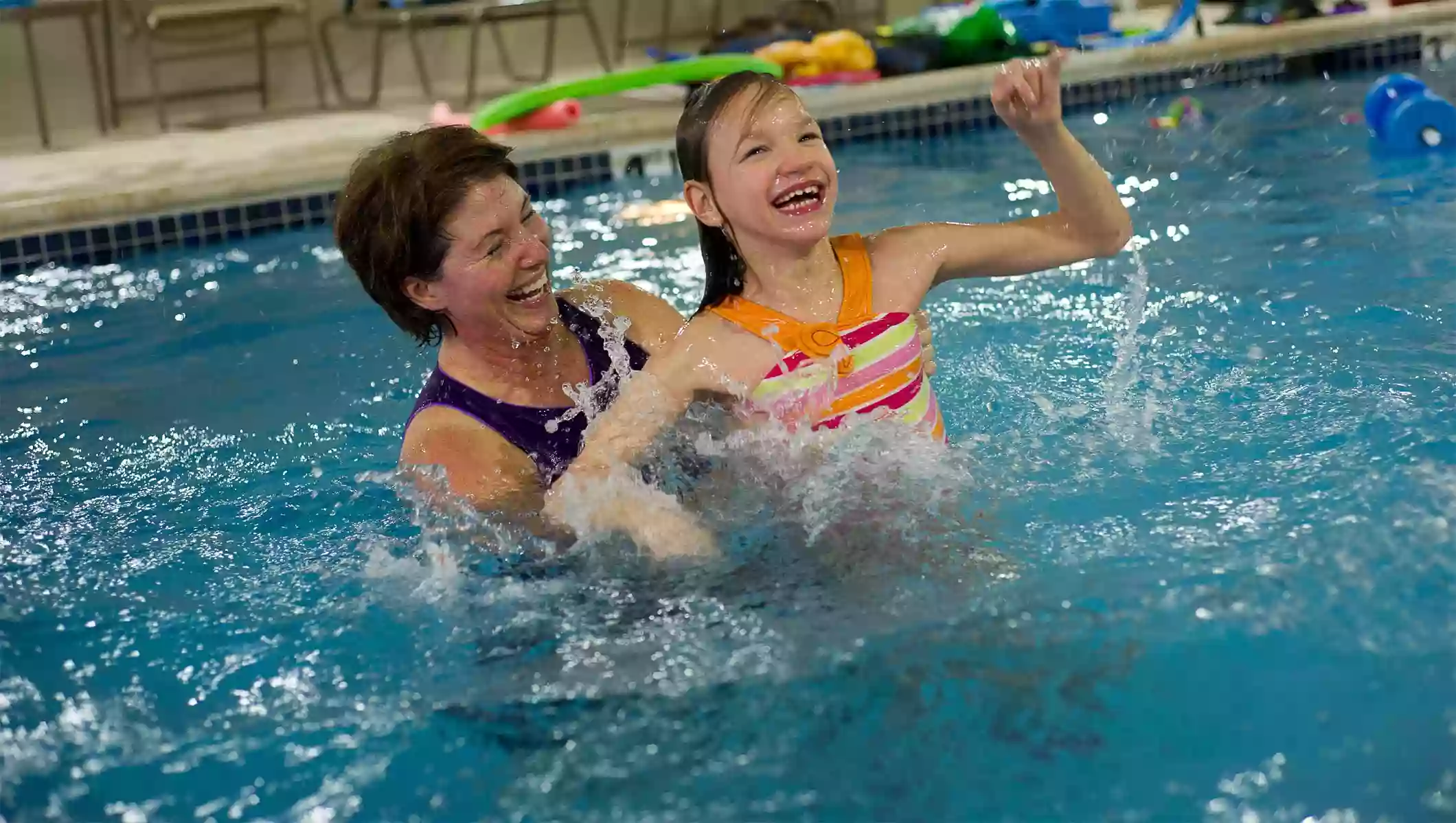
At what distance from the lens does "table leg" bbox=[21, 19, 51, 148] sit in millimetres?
9961

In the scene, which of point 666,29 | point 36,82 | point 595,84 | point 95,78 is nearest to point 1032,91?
point 595,84

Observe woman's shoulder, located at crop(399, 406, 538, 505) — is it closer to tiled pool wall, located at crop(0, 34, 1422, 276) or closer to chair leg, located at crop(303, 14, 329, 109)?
tiled pool wall, located at crop(0, 34, 1422, 276)

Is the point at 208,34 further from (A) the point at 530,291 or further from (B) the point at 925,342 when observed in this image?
(B) the point at 925,342

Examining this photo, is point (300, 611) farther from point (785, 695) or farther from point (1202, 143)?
point (1202, 143)

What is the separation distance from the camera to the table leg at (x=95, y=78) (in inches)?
425

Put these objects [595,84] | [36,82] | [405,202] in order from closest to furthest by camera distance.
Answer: [405,202]
[595,84]
[36,82]

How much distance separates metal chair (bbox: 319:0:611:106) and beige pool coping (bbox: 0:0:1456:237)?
0.54 metres

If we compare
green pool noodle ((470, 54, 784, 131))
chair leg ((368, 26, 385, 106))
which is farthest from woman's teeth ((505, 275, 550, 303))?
chair leg ((368, 26, 385, 106))

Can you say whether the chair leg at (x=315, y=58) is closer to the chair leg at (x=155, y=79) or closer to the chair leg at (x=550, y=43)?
the chair leg at (x=155, y=79)

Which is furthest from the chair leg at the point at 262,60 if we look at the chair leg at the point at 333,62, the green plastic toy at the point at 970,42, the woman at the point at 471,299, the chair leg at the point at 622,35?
the woman at the point at 471,299

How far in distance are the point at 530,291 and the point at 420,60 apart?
29.6 ft

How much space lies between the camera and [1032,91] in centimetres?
299

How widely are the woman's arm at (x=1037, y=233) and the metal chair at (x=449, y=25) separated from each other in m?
8.03

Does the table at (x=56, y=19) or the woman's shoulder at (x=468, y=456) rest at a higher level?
the table at (x=56, y=19)
